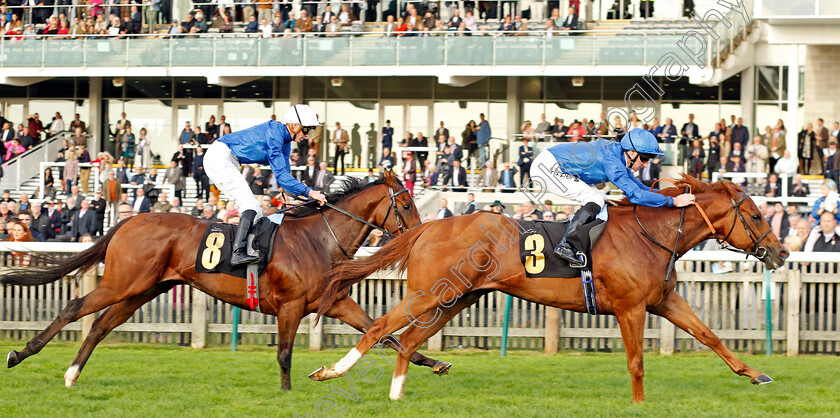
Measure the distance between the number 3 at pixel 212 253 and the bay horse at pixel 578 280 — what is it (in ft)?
2.76

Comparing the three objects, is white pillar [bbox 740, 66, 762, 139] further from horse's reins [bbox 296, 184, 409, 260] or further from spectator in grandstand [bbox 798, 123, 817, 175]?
horse's reins [bbox 296, 184, 409, 260]

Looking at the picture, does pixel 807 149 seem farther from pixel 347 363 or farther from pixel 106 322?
pixel 106 322

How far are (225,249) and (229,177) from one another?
1.64 ft

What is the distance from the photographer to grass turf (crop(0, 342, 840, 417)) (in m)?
5.86

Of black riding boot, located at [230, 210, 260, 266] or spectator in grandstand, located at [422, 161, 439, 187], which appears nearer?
black riding boot, located at [230, 210, 260, 266]

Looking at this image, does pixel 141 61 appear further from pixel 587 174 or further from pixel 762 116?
pixel 587 174

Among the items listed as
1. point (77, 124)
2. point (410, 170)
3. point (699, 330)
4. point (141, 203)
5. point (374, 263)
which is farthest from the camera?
point (77, 124)

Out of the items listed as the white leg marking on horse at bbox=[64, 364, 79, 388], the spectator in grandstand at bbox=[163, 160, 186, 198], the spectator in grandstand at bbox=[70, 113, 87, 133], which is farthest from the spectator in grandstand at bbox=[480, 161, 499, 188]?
the spectator in grandstand at bbox=[70, 113, 87, 133]

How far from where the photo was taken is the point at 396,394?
623cm

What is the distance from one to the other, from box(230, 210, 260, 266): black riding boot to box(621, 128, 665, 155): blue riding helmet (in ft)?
8.31

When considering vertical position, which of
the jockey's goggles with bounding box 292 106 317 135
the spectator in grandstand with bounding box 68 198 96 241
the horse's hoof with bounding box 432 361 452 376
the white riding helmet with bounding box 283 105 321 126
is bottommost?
the horse's hoof with bounding box 432 361 452 376

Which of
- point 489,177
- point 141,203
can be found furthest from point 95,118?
point 489,177

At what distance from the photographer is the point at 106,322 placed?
A: 691 centimetres

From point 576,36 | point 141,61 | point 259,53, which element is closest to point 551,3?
point 576,36
